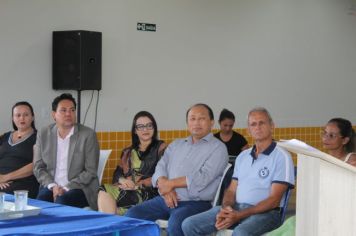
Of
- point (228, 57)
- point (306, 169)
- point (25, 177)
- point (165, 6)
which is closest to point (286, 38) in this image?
point (228, 57)

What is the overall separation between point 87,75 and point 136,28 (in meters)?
1.01

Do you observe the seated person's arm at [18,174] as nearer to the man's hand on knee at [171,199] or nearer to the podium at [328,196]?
the man's hand on knee at [171,199]

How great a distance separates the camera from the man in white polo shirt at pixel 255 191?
4395mm

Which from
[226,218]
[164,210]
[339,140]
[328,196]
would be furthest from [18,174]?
[328,196]

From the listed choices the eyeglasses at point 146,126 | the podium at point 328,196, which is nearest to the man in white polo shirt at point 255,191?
the eyeglasses at point 146,126

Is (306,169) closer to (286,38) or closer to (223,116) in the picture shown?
(223,116)

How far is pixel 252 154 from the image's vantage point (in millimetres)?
4664

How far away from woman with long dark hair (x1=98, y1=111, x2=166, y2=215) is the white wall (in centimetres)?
155

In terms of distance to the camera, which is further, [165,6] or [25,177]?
[165,6]

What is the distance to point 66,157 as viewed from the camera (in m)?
5.47

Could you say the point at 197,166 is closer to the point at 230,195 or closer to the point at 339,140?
the point at 230,195

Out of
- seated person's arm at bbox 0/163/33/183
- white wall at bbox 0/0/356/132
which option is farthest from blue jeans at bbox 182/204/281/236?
white wall at bbox 0/0/356/132

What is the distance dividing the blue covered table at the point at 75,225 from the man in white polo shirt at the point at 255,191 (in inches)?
48.3

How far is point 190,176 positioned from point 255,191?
0.60 m
